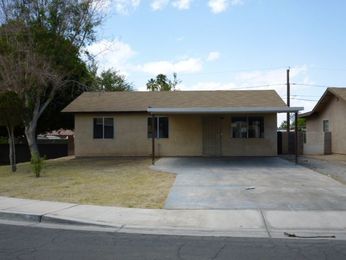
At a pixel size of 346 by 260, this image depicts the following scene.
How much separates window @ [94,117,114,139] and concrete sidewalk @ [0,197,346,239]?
55.9 feet

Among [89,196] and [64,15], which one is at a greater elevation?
[64,15]

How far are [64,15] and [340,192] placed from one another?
16.5 metres

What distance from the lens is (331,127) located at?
32.8 metres

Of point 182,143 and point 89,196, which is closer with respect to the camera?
Result: point 89,196

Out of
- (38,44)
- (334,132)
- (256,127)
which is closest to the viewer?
(38,44)

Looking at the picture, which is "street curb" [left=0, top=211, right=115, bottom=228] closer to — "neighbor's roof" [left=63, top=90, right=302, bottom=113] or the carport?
the carport

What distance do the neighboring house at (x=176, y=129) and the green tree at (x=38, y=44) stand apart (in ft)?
12.1

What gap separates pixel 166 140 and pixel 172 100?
3029mm

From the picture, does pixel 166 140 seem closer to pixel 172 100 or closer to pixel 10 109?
pixel 172 100

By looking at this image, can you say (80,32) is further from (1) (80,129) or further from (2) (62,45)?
(1) (80,129)

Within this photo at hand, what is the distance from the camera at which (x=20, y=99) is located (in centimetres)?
2214

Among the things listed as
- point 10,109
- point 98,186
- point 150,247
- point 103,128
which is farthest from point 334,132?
point 150,247

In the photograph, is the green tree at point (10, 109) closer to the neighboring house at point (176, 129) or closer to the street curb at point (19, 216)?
the neighboring house at point (176, 129)

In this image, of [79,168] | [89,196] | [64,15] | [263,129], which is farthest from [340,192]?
[64,15]
